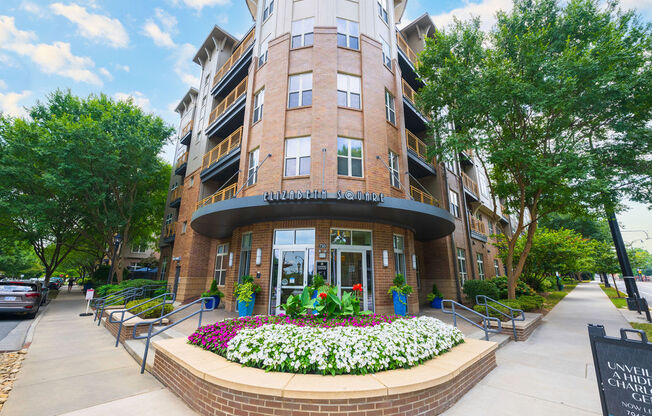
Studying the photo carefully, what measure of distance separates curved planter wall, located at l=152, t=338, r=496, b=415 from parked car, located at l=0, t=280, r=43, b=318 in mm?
12242

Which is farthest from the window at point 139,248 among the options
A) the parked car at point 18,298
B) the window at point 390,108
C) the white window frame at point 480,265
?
the white window frame at point 480,265

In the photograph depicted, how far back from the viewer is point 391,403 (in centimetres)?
350

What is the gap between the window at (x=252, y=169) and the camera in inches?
514

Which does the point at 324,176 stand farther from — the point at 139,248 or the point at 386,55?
the point at 139,248

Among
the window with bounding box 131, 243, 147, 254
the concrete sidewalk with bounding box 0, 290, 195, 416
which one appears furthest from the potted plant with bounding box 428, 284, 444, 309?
the window with bounding box 131, 243, 147, 254

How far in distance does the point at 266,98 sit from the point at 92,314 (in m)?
13.9

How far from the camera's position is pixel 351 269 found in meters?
11.2

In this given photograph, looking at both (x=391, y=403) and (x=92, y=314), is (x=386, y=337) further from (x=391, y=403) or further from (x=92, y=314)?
(x=92, y=314)

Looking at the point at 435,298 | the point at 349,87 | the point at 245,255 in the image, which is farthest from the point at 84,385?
the point at 435,298

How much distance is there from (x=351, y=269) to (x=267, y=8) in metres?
16.4

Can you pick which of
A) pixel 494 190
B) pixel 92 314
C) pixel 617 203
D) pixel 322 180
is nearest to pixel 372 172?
pixel 322 180

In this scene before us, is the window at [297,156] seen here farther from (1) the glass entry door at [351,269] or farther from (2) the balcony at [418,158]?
(2) the balcony at [418,158]

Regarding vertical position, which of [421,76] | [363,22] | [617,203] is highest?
[363,22]

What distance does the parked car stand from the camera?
37.0ft
